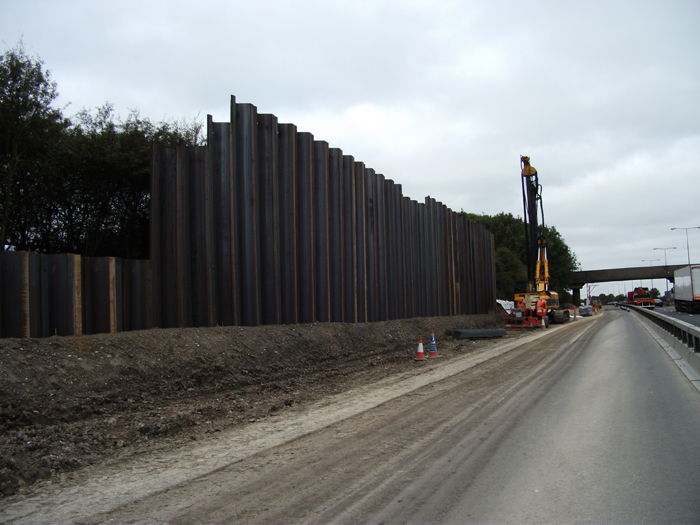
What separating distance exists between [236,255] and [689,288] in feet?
151

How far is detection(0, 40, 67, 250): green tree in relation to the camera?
42.0 ft

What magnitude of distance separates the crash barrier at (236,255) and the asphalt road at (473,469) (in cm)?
607

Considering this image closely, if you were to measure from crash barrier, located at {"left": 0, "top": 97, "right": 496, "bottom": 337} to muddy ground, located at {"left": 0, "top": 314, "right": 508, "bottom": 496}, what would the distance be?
92cm

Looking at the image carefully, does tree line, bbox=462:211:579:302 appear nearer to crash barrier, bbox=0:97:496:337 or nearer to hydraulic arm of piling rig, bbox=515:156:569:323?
hydraulic arm of piling rig, bbox=515:156:569:323

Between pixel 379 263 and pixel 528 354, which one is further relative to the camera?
pixel 379 263

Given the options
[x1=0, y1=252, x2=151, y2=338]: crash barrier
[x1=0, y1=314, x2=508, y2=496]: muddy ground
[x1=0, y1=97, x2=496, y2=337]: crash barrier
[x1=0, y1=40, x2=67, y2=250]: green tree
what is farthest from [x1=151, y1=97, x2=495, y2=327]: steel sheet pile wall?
[x1=0, y1=40, x2=67, y2=250]: green tree

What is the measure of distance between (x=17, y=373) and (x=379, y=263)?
1556cm

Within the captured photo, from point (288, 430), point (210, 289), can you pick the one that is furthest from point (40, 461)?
point (210, 289)

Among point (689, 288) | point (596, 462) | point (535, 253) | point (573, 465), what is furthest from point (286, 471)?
point (689, 288)

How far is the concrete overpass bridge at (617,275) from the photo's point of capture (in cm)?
9653

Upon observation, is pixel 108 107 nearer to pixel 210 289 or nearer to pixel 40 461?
pixel 210 289

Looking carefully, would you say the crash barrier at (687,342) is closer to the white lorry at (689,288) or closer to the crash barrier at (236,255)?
the crash barrier at (236,255)

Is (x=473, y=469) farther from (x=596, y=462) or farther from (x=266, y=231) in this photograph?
(x=266, y=231)

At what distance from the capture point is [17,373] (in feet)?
24.5
